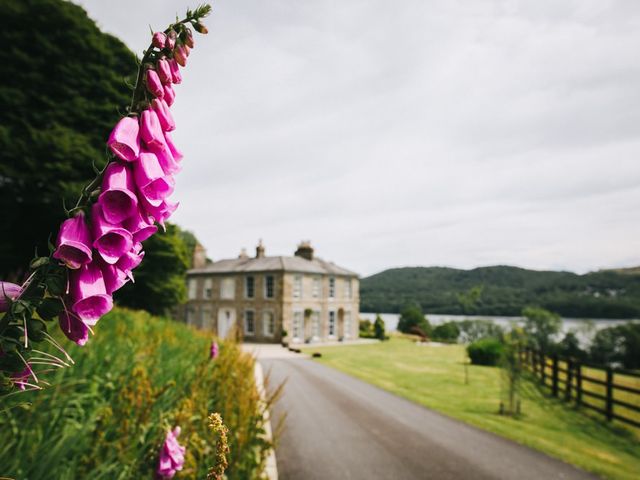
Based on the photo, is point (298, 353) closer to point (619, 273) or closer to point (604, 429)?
point (604, 429)

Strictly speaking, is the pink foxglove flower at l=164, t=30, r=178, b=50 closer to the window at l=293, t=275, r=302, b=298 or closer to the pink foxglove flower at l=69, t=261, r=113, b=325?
the pink foxglove flower at l=69, t=261, r=113, b=325

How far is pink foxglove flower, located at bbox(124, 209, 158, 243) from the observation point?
45.8 inches

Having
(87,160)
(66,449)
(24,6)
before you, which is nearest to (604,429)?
(66,449)

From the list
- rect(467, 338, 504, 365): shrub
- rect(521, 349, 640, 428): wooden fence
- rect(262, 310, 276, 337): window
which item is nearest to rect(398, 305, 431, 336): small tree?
rect(262, 310, 276, 337): window

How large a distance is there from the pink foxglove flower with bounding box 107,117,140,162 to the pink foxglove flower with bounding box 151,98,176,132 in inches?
3.8

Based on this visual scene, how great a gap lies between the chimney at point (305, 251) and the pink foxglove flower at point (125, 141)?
139 ft

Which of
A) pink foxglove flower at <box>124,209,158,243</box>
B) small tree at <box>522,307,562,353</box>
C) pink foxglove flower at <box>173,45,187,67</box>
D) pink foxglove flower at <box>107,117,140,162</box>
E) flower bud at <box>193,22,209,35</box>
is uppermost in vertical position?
flower bud at <box>193,22,209,35</box>

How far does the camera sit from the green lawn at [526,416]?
8358 millimetres

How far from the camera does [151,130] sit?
1242 mm

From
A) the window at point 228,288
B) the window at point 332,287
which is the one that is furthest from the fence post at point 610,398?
the window at point 228,288

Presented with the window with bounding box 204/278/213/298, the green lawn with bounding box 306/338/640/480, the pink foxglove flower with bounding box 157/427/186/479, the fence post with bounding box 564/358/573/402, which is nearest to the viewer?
the pink foxglove flower with bounding box 157/427/186/479

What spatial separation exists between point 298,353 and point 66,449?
28269 mm

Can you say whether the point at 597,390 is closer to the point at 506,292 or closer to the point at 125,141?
the point at 125,141

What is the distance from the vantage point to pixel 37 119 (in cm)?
1662
